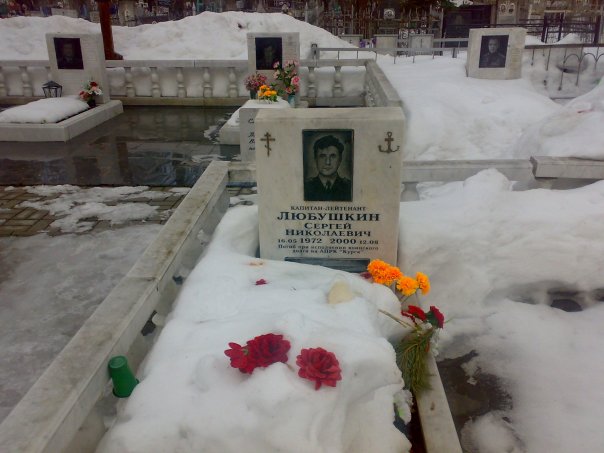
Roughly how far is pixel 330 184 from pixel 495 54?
35.5ft

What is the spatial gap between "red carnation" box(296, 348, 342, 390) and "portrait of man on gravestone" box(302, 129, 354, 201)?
6.04 ft

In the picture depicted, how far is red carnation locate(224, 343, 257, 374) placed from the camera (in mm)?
2346

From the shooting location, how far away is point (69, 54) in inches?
520

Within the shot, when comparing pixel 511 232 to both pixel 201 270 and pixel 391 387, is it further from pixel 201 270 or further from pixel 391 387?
pixel 201 270

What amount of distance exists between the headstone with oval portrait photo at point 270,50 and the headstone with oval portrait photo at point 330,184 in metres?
8.66

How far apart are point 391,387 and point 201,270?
5.04 feet

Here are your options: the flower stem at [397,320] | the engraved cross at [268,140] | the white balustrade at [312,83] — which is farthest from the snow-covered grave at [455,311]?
the white balustrade at [312,83]

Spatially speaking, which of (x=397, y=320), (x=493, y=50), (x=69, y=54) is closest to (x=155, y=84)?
(x=69, y=54)

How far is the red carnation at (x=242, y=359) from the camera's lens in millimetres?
2346

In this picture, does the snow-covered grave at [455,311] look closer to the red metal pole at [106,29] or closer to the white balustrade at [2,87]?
the white balustrade at [2,87]

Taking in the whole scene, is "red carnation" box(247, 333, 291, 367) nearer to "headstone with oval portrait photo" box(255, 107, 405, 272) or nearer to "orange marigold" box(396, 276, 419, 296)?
"orange marigold" box(396, 276, 419, 296)

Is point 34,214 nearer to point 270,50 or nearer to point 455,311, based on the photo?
point 455,311

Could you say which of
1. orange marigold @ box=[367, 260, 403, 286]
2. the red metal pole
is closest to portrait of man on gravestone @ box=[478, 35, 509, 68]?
the red metal pole

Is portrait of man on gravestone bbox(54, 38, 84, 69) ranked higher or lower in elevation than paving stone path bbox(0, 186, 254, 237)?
higher
